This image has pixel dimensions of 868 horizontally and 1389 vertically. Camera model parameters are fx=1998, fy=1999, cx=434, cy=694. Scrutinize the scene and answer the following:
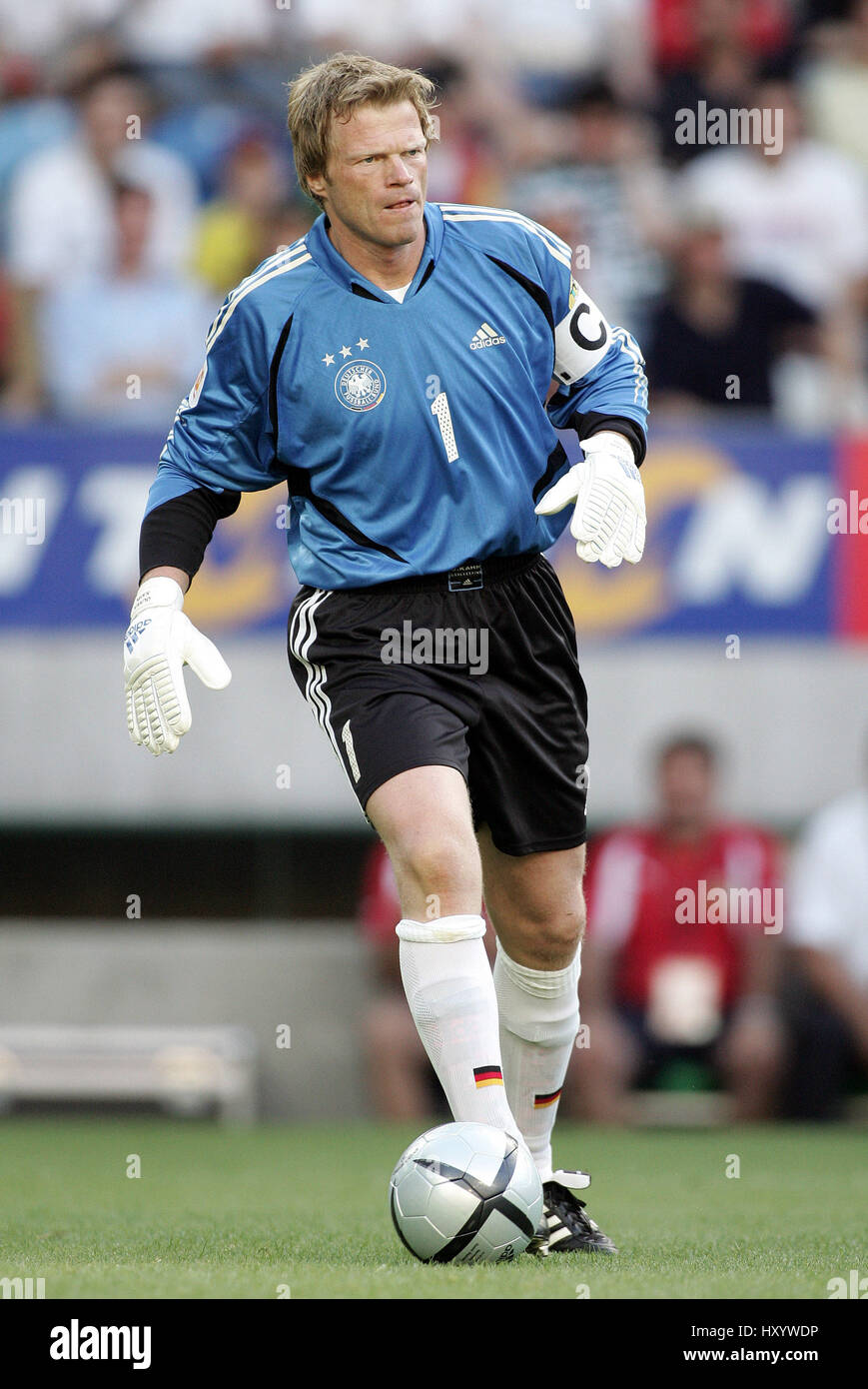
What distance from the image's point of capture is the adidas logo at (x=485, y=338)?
4.37 m

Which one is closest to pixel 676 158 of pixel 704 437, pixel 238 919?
pixel 704 437

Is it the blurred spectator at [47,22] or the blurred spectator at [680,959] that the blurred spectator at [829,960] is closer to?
the blurred spectator at [680,959]

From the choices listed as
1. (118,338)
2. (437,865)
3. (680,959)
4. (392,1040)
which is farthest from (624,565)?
(437,865)

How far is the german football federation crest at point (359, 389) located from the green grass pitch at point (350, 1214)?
178 centimetres

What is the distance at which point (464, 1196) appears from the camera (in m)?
3.86

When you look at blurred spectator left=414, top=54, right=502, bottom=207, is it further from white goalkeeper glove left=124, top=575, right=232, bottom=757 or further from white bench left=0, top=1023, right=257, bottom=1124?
white goalkeeper glove left=124, top=575, right=232, bottom=757

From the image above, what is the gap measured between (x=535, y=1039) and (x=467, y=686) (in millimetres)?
897

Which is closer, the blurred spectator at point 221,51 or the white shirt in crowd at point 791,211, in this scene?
the white shirt in crowd at point 791,211

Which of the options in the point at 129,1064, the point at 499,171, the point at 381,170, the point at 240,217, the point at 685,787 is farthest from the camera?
the point at 499,171

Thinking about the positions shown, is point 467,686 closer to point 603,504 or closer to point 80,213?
point 603,504

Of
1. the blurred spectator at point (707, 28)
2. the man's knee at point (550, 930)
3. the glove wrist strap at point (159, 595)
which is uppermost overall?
the blurred spectator at point (707, 28)

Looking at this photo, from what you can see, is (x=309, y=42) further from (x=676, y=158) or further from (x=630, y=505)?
(x=630, y=505)

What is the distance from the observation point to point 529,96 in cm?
1181

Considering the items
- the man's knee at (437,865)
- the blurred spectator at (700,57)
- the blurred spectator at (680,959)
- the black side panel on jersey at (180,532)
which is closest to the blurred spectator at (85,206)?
the blurred spectator at (700,57)
